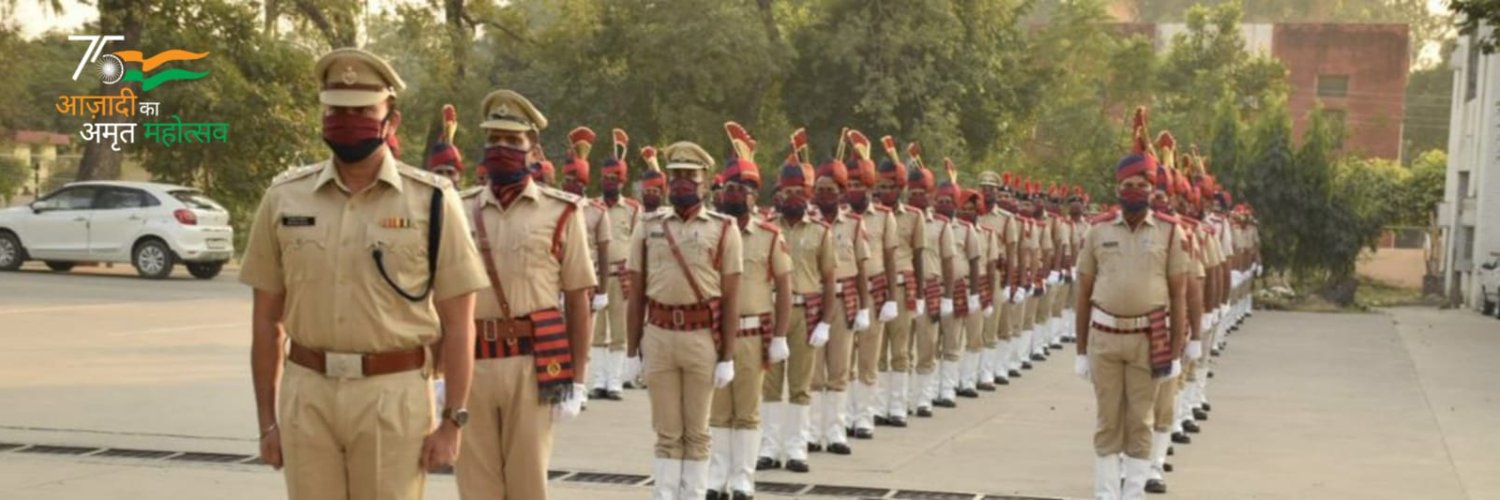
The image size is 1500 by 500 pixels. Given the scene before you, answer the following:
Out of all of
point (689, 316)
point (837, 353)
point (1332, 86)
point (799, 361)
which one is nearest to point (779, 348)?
point (689, 316)

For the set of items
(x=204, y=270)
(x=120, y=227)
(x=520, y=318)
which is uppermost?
(x=520, y=318)

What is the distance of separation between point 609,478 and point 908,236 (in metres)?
4.74

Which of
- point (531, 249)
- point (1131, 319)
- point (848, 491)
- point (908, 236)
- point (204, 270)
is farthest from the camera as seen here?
point (204, 270)

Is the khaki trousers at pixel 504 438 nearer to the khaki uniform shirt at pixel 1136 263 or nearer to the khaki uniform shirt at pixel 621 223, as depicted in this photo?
the khaki uniform shirt at pixel 1136 263

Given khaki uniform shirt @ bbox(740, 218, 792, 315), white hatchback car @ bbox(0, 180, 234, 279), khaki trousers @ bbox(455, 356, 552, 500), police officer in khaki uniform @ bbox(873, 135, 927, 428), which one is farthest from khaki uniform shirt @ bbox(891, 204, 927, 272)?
white hatchback car @ bbox(0, 180, 234, 279)

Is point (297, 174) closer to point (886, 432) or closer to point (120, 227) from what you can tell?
point (886, 432)

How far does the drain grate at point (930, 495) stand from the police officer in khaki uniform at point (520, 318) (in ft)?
12.8

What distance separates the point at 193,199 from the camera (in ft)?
102

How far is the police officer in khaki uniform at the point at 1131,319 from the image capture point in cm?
1109

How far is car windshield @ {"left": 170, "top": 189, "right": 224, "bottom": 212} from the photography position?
30.8 metres

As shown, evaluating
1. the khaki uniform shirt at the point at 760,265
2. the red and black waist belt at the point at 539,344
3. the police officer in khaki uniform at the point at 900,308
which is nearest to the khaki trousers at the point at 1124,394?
the khaki uniform shirt at the point at 760,265

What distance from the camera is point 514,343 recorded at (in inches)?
330

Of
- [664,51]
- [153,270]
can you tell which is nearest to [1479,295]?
[664,51]

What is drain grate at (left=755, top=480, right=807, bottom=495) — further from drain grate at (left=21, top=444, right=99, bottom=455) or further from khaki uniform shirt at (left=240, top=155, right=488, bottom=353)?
khaki uniform shirt at (left=240, top=155, right=488, bottom=353)
